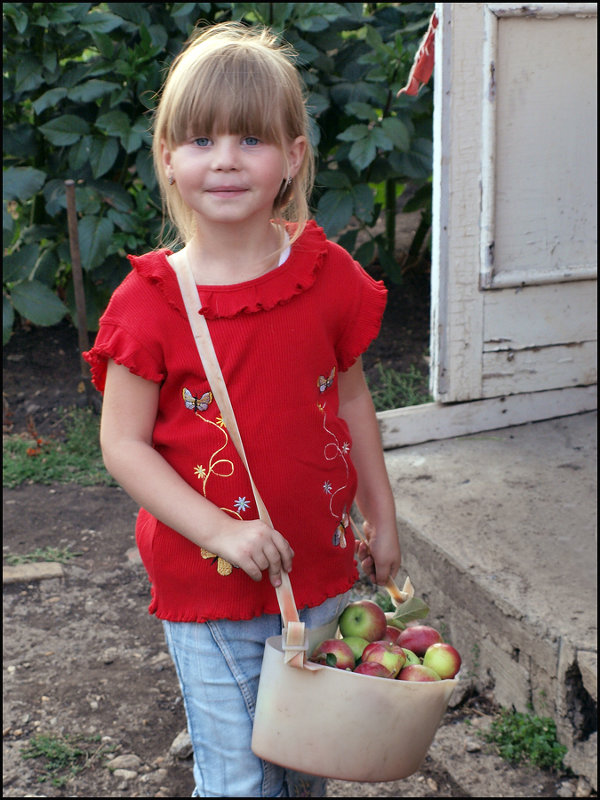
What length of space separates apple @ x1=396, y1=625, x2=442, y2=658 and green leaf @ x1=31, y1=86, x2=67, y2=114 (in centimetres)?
339

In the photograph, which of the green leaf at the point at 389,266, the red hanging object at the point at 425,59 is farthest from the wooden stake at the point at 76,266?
the red hanging object at the point at 425,59

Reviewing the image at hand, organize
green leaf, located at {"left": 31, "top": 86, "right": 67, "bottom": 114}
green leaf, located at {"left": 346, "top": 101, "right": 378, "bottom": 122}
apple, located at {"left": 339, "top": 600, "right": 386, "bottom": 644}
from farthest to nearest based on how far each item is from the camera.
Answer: green leaf, located at {"left": 31, "top": 86, "right": 67, "bottom": 114}, green leaf, located at {"left": 346, "top": 101, "right": 378, "bottom": 122}, apple, located at {"left": 339, "top": 600, "right": 386, "bottom": 644}

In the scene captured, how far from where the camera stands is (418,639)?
1618 mm

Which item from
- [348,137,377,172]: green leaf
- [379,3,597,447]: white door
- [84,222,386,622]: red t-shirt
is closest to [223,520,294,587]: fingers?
[84,222,386,622]: red t-shirt

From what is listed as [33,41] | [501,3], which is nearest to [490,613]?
[501,3]

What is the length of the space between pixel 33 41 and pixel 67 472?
2057 millimetres

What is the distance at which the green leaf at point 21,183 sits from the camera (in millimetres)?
4301

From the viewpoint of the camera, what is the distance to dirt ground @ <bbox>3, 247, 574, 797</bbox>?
2.35 metres

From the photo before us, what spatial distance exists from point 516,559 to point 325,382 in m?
1.27

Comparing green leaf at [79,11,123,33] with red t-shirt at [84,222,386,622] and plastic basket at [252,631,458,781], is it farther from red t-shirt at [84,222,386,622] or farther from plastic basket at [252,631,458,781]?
plastic basket at [252,631,458,781]

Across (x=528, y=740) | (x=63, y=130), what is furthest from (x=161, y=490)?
(x=63, y=130)

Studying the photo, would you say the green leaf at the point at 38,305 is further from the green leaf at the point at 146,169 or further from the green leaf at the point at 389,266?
the green leaf at the point at 389,266

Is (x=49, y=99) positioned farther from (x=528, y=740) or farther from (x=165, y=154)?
(x=528, y=740)

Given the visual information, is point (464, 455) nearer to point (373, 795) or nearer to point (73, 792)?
point (373, 795)
